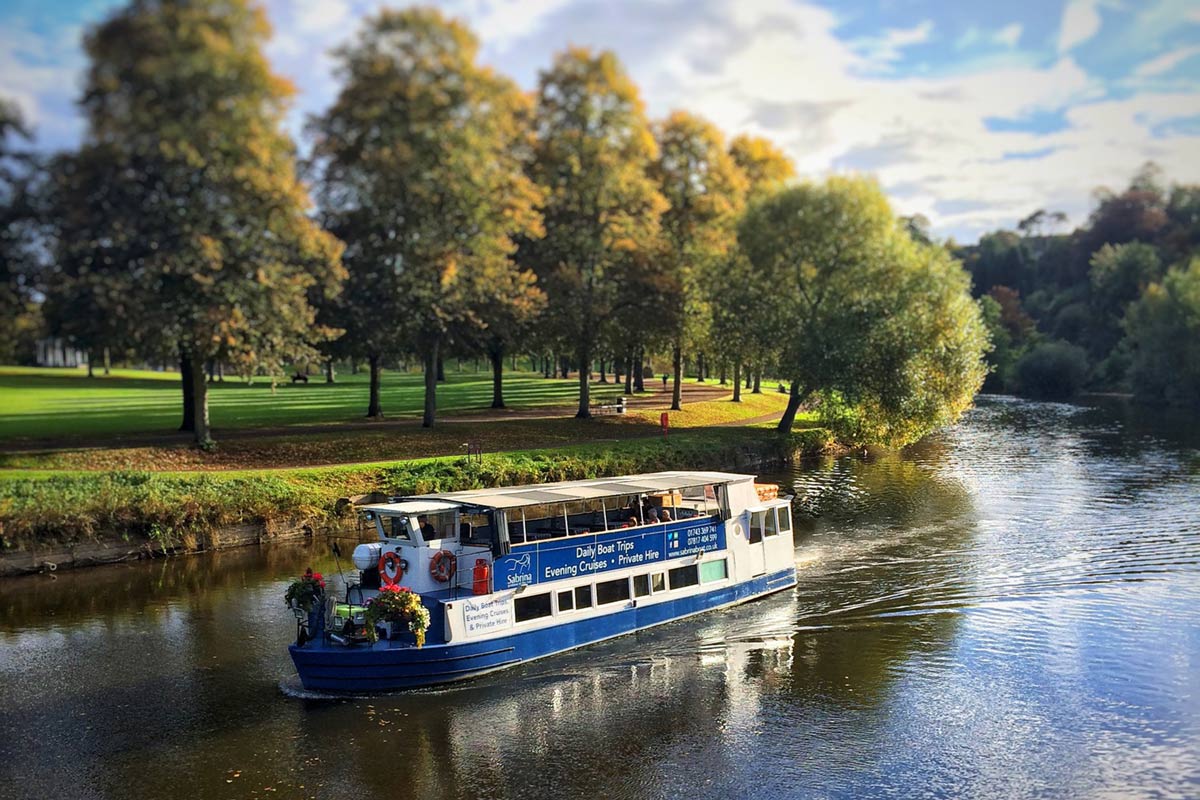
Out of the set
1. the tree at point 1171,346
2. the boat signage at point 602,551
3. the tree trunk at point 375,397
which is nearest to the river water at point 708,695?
the boat signage at point 602,551

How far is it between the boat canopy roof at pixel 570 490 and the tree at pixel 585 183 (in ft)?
96.4

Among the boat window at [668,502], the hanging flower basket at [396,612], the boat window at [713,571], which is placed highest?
the boat window at [668,502]

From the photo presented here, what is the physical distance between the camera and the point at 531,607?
989 inches

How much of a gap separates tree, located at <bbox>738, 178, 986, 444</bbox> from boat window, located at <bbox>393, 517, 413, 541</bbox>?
37.8 meters

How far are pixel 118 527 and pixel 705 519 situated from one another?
71.9ft

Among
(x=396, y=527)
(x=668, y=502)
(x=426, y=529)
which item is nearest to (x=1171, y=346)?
(x=668, y=502)


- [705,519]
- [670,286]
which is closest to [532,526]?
[705,519]

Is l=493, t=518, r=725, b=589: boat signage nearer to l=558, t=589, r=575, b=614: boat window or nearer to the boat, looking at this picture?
the boat

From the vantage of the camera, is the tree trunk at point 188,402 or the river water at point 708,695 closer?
the river water at point 708,695

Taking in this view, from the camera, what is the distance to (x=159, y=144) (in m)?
38.1

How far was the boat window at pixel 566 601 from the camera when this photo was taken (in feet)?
84.5

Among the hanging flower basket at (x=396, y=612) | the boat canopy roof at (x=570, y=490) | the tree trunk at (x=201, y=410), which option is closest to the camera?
the hanging flower basket at (x=396, y=612)

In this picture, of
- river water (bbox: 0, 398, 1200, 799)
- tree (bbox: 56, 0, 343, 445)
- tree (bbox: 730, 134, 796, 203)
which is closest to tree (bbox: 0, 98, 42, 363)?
tree (bbox: 56, 0, 343, 445)

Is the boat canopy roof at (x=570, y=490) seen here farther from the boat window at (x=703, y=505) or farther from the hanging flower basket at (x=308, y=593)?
the hanging flower basket at (x=308, y=593)
